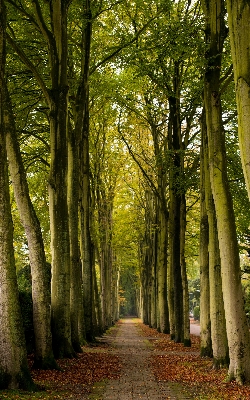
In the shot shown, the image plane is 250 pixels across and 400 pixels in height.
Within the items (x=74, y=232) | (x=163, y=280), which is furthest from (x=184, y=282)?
(x=163, y=280)

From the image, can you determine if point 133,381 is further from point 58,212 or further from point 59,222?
point 58,212

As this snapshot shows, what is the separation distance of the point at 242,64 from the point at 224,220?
3.59 m

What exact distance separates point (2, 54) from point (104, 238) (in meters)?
23.8

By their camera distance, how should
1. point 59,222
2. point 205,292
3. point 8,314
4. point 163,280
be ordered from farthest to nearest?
1. point 163,280
2. point 205,292
3. point 59,222
4. point 8,314

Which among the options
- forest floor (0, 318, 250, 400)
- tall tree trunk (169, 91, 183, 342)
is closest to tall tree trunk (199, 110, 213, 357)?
forest floor (0, 318, 250, 400)

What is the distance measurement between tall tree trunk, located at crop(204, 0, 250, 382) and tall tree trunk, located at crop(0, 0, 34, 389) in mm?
4090

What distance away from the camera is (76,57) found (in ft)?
57.0

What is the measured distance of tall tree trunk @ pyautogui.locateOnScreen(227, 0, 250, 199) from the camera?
22.9 ft

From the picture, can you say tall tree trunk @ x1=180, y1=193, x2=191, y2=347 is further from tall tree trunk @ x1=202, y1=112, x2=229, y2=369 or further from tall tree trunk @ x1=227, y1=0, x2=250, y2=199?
tall tree trunk @ x1=227, y1=0, x2=250, y2=199

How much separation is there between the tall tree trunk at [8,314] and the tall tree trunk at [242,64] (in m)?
4.11

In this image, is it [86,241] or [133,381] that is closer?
[133,381]

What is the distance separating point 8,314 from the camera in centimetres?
776

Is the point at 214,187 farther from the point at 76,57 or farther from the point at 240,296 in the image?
the point at 76,57

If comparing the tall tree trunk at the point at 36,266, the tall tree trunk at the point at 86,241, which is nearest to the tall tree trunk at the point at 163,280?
the tall tree trunk at the point at 86,241
